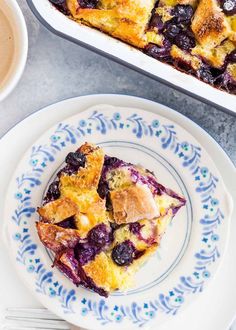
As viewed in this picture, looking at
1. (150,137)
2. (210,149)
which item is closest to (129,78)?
(150,137)

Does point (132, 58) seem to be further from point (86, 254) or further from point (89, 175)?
point (86, 254)

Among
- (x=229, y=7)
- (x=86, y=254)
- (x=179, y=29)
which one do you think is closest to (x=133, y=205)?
(x=86, y=254)

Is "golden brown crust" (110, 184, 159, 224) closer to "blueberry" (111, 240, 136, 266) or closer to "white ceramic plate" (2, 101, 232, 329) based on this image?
"blueberry" (111, 240, 136, 266)

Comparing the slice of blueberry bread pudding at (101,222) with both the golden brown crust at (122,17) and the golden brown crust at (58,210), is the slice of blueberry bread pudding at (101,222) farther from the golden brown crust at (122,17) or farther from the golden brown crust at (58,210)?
the golden brown crust at (122,17)

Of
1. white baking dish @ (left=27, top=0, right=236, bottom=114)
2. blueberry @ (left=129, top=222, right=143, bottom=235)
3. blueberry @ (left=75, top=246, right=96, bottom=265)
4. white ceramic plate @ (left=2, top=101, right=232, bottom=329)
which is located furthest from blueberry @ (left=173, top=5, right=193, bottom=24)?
blueberry @ (left=75, top=246, right=96, bottom=265)

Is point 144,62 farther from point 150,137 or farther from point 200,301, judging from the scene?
point 200,301

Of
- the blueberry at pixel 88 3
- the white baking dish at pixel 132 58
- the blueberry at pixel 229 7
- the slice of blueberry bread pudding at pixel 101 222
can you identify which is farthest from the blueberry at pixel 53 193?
the blueberry at pixel 229 7

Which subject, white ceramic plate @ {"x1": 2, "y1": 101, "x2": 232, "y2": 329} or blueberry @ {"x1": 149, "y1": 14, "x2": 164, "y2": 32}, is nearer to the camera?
blueberry @ {"x1": 149, "y1": 14, "x2": 164, "y2": 32}
